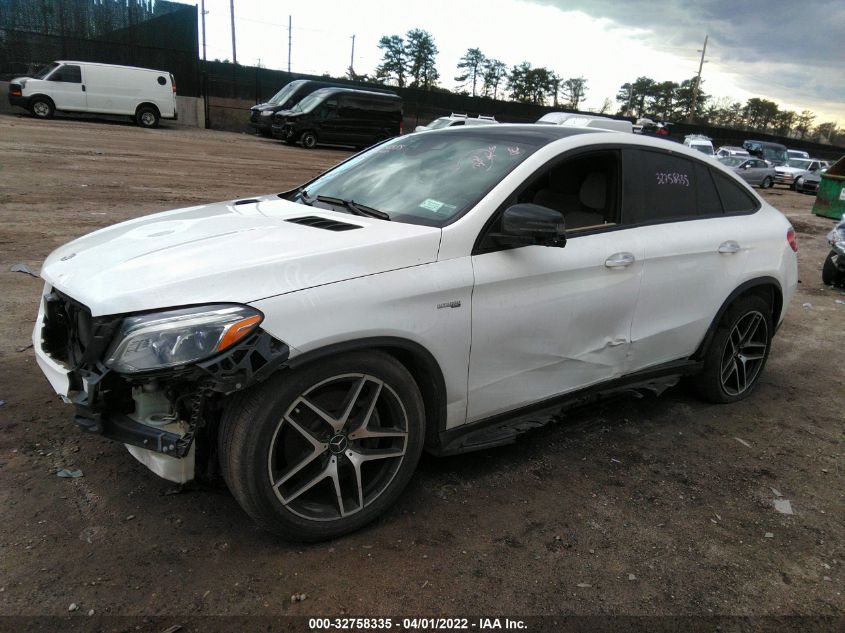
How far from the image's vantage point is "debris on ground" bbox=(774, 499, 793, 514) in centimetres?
318

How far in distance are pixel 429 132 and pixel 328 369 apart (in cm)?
201

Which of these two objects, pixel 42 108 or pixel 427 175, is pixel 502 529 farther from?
pixel 42 108

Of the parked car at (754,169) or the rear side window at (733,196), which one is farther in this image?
the parked car at (754,169)

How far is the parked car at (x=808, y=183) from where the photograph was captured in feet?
90.9

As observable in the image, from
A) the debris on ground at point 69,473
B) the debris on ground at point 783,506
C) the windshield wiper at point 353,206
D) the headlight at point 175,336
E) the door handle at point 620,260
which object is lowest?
the debris on ground at point 783,506

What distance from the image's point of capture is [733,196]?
421cm

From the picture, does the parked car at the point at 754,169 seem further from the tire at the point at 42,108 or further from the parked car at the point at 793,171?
the tire at the point at 42,108

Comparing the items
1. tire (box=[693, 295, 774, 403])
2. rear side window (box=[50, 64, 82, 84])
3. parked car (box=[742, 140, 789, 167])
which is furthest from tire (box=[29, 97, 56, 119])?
parked car (box=[742, 140, 789, 167])

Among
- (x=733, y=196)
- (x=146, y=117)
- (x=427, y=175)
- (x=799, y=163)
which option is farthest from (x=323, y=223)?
(x=799, y=163)

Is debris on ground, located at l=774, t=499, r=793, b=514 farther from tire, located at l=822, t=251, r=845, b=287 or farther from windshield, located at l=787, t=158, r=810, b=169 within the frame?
windshield, located at l=787, t=158, r=810, b=169

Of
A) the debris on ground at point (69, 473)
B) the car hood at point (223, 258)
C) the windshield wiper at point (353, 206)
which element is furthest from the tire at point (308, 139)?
the debris on ground at point (69, 473)

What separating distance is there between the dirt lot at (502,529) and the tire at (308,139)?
778 inches

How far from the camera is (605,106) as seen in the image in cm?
8088

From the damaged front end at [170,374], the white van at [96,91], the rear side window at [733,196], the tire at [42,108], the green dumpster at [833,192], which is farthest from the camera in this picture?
the tire at [42,108]
